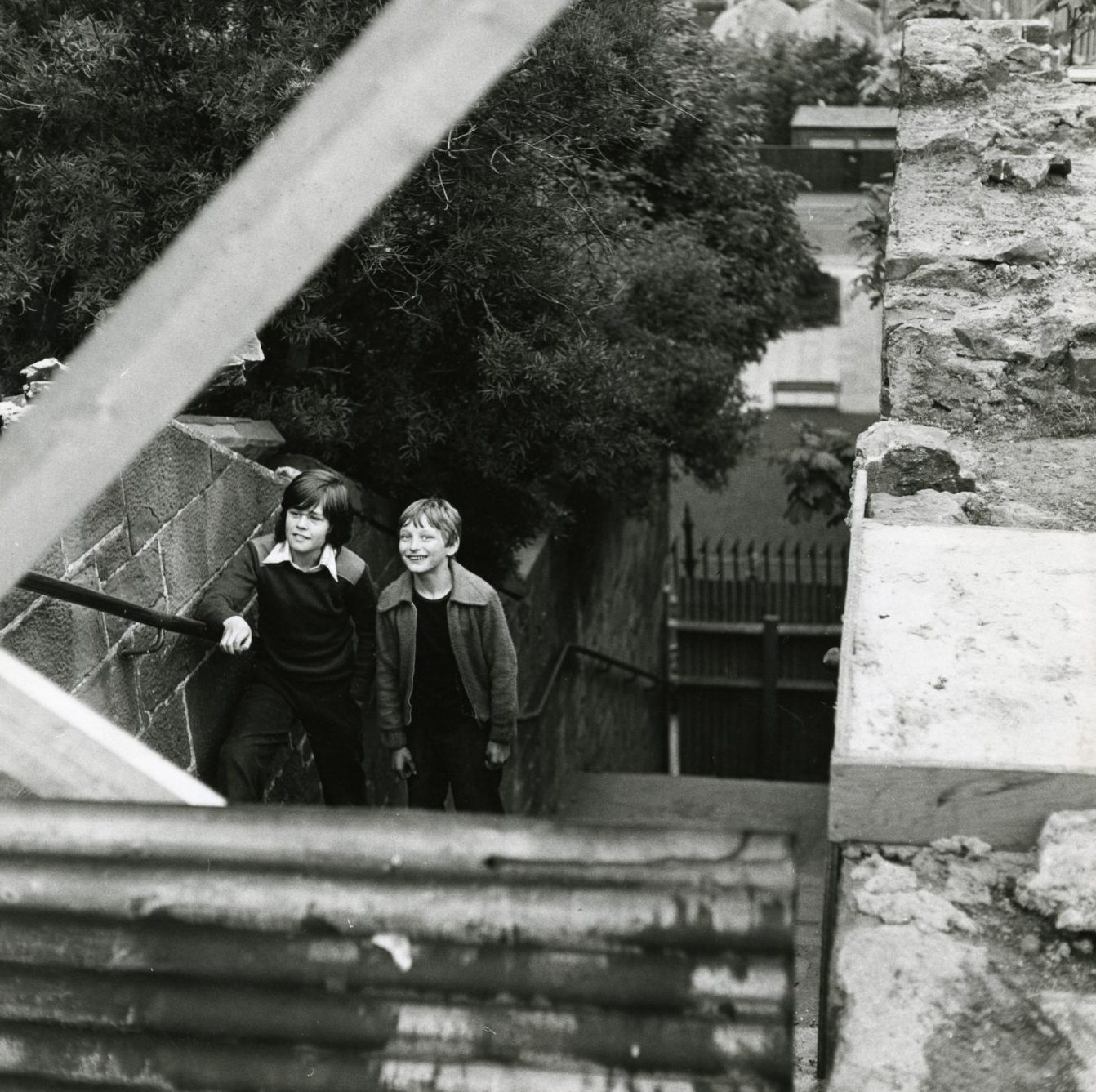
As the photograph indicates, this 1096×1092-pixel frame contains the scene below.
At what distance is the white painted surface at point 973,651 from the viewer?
228cm

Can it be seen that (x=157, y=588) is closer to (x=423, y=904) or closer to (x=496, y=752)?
(x=496, y=752)

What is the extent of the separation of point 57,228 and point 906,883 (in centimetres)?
409

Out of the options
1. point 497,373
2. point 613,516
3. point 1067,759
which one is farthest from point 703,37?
point 1067,759

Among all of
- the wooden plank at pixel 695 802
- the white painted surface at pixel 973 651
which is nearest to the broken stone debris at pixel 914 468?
the white painted surface at pixel 973 651

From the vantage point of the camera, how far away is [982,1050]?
1976 mm

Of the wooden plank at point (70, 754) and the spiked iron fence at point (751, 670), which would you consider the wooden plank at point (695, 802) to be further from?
the wooden plank at point (70, 754)

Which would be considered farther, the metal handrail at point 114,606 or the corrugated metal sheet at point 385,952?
the metal handrail at point 114,606

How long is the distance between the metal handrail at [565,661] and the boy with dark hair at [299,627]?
6.14 ft

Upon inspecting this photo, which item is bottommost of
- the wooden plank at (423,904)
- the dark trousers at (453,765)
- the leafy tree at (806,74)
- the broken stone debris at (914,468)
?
the dark trousers at (453,765)

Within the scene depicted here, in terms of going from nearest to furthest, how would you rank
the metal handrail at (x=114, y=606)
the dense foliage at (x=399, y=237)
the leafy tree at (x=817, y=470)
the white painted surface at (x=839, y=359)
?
1. the metal handrail at (x=114, y=606)
2. the dense foliage at (x=399, y=237)
3. the leafy tree at (x=817, y=470)
4. the white painted surface at (x=839, y=359)

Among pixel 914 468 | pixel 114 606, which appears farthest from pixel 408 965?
pixel 914 468

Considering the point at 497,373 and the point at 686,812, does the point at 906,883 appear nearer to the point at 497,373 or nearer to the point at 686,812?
the point at 497,373

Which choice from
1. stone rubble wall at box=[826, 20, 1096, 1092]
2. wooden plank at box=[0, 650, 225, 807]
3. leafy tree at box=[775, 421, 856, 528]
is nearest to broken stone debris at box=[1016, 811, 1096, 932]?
stone rubble wall at box=[826, 20, 1096, 1092]

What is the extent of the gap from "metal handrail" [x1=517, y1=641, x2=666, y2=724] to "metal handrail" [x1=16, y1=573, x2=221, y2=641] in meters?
2.46
